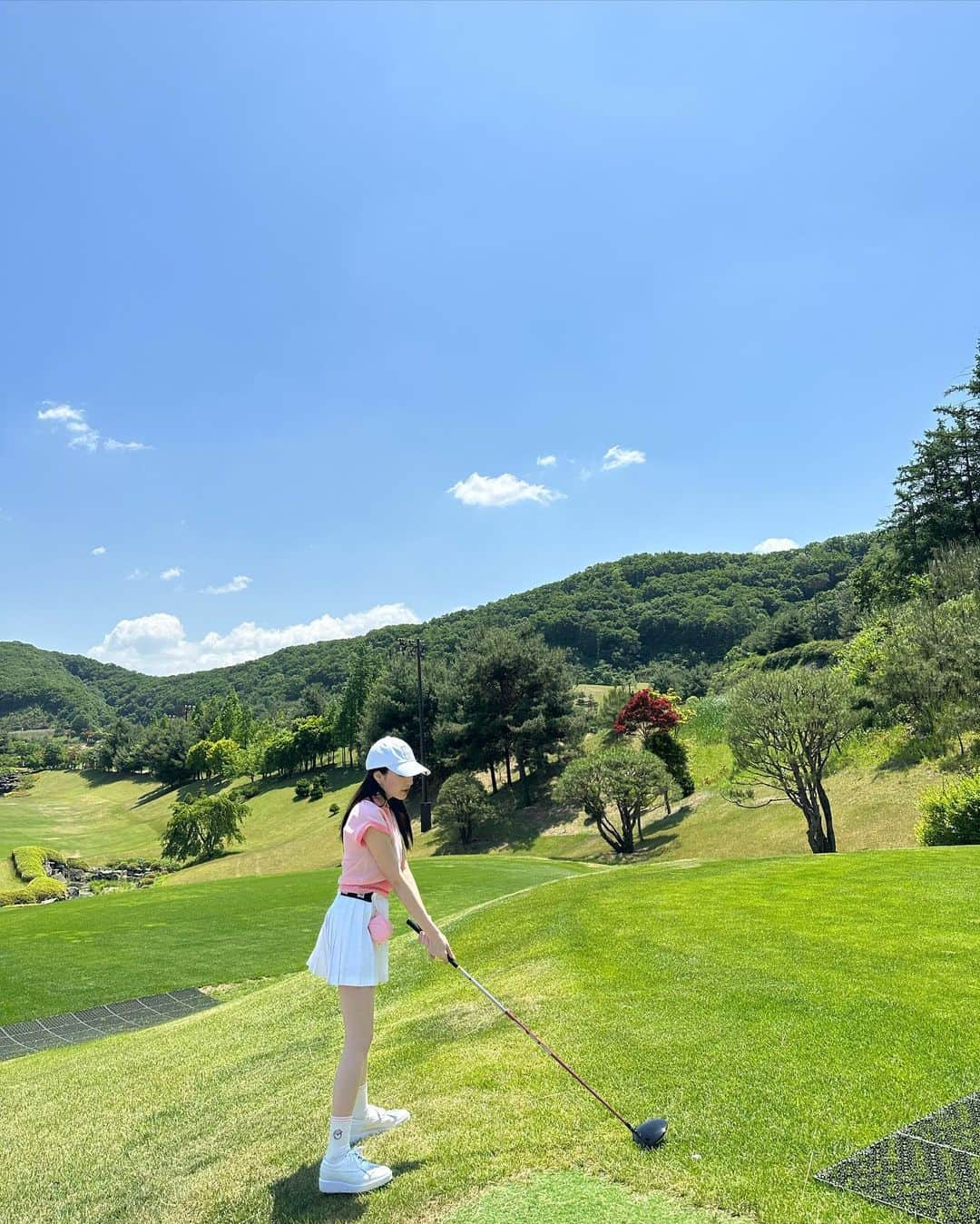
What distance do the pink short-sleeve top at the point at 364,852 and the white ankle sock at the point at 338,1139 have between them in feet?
4.10

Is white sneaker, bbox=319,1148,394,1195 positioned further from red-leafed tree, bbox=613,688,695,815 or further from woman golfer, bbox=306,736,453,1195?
red-leafed tree, bbox=613,688,695,815

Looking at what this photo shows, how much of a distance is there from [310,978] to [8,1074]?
147 inches

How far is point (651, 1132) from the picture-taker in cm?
388

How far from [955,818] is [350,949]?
18.3 metres

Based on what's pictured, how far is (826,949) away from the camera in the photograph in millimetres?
7070

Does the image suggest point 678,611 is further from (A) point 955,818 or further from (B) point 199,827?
(A) point 955,818

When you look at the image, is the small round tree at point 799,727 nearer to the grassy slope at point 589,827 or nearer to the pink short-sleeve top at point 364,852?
the grassy slope at point 589,827

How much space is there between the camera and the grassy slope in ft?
91.5

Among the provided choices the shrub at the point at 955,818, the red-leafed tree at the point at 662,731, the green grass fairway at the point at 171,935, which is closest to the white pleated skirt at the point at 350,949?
the green grass fairway at the point at 171,935

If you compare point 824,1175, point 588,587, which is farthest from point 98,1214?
point 588,587

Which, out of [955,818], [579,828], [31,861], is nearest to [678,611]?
[579,828]

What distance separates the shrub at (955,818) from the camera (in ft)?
56.2

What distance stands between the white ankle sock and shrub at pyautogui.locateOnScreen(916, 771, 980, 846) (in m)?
17.6

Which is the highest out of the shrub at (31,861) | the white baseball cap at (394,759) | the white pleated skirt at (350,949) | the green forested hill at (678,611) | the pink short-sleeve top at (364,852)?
the green forested hill at (678,611)
